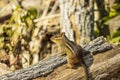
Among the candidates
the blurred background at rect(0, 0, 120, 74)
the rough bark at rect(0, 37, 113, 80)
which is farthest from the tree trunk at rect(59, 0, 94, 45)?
the rough bark at rect(0, 37, 113, 80)

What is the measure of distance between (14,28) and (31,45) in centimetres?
77

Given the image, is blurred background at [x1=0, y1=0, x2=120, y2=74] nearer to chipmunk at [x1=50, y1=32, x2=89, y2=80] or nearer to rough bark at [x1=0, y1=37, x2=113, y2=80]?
rough bark at [x1=0, y1=37, x2=113, y2=80]

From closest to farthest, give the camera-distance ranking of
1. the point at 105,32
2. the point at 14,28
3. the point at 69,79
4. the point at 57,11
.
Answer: the point at 69,79 < the point at 14,28 < the point at 105,32 < the point at 57,11

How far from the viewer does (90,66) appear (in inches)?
222

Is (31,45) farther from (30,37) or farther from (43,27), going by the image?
(43,27)

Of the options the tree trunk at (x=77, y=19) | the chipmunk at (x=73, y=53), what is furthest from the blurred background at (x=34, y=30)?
the chipmunk at (x=73, y=53)

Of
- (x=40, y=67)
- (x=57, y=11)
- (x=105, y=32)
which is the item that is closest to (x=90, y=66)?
(x=40, y=67)

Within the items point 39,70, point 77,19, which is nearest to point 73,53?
point 39,70

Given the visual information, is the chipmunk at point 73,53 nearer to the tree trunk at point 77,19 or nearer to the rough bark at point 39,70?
the rough bark at point 39,70

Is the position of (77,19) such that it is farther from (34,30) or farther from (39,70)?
(39,70)

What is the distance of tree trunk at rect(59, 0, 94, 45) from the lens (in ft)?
25.1

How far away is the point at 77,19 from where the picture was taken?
7.68 metres

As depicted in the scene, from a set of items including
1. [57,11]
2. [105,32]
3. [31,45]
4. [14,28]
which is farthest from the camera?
[57,11]

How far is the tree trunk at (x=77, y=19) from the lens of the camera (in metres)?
7.64
